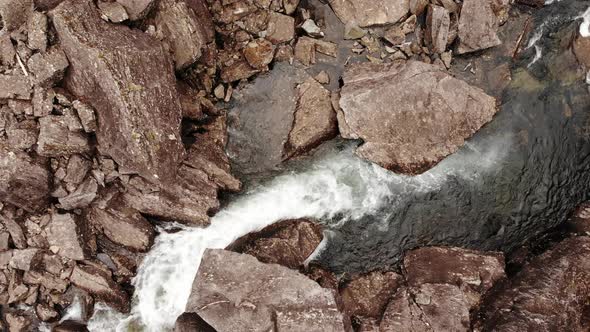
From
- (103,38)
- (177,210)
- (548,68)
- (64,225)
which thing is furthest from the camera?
(548,68)

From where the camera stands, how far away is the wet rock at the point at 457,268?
37.1ft

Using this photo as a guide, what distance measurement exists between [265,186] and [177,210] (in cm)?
239

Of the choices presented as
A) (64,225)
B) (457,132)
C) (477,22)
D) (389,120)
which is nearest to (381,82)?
(389,120)

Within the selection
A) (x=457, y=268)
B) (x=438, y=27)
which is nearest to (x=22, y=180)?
(x=457, y=268)

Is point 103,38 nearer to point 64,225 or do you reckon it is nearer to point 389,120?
point 64,225

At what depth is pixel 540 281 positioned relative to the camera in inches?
416

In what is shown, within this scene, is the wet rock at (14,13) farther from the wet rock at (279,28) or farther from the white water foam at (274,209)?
the white water foam at (274,209)

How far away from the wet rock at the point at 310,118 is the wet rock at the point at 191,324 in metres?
4.63

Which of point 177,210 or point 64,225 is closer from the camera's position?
point 64,225

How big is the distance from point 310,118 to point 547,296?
7048 mm

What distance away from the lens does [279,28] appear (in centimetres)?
1216

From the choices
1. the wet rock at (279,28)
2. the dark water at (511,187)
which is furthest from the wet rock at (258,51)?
the dark water at (511,187)

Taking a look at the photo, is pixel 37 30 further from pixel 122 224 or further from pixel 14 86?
pixel 122 224

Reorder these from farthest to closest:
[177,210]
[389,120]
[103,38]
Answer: [389,120]
[177,210]
[103,38]
